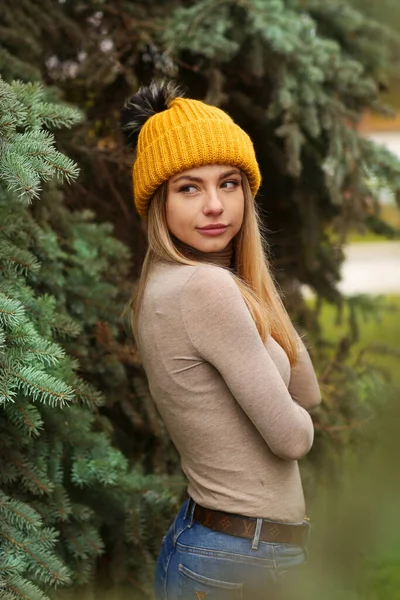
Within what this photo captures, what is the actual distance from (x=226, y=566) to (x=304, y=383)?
1.91ft

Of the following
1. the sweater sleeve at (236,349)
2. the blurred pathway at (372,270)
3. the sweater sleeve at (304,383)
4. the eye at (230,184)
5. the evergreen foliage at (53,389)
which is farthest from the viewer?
the blurred pathway at (372,270)

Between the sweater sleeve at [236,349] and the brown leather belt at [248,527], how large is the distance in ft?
0.69

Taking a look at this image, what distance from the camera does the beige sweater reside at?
1741 millimetres

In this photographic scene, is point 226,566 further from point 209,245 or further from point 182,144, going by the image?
point 182,144

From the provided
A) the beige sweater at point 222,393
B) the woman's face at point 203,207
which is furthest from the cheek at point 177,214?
the beige sweater at point 222,393

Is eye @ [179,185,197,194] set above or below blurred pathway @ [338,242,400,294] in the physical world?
above

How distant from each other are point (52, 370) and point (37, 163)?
655 millimetres

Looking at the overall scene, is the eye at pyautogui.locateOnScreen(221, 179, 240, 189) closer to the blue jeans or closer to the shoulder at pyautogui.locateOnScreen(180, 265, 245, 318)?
the shoulder at pyautogui.locateOnScreen(180, 265, 245, 318)

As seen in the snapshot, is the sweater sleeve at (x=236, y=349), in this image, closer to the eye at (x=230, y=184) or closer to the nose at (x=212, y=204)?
the nose at (x=212, y=204)

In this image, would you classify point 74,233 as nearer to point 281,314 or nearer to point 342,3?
point 281,314

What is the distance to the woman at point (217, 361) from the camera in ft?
5.76

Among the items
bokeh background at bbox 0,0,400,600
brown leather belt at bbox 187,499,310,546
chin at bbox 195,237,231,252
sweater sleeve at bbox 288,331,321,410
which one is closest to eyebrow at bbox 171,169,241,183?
chin at bbox 195,237,231,252

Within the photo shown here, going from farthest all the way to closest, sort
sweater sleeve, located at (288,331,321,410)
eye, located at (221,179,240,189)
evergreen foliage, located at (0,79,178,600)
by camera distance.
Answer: sweater sleeve, located at (288,331,321,410) < eye, located at (221,179,240,189) < evergreen foliage, located at (0,79,178,600)

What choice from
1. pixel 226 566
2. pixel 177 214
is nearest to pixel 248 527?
pixel 226 566
